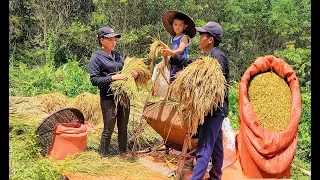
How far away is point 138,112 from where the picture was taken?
6.81 meters

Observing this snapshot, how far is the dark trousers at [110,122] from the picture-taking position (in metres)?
5.28

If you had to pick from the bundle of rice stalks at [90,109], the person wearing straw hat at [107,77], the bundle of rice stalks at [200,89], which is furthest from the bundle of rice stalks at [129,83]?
the bundle of rice stalks at [90,109]

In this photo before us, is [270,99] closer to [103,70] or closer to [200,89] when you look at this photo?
[200,89]

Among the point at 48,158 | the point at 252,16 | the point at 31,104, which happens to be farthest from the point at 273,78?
the point at 252,16

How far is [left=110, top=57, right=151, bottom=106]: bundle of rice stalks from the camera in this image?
507cm

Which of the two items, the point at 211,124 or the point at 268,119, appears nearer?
the point at 211,124

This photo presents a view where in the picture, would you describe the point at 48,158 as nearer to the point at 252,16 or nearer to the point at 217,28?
the point at 217,28

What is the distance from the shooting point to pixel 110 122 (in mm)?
5312

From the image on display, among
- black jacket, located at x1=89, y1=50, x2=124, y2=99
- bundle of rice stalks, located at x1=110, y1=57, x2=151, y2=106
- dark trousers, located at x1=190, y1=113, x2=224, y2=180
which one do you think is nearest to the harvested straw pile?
dark trousers, located at x1=190, y1=113, x2=224, y2=180

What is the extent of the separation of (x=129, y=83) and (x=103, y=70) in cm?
41

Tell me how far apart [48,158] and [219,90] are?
8.20 ft

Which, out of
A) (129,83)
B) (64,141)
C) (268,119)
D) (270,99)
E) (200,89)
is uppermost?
(200,89)

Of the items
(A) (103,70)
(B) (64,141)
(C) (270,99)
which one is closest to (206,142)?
(C) (270,99)

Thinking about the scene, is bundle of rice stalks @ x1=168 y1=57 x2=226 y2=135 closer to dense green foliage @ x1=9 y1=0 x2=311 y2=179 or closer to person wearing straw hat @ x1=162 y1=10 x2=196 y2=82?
person wearing straw hat @ x1=162 y1=10 x2=196 y2=82
